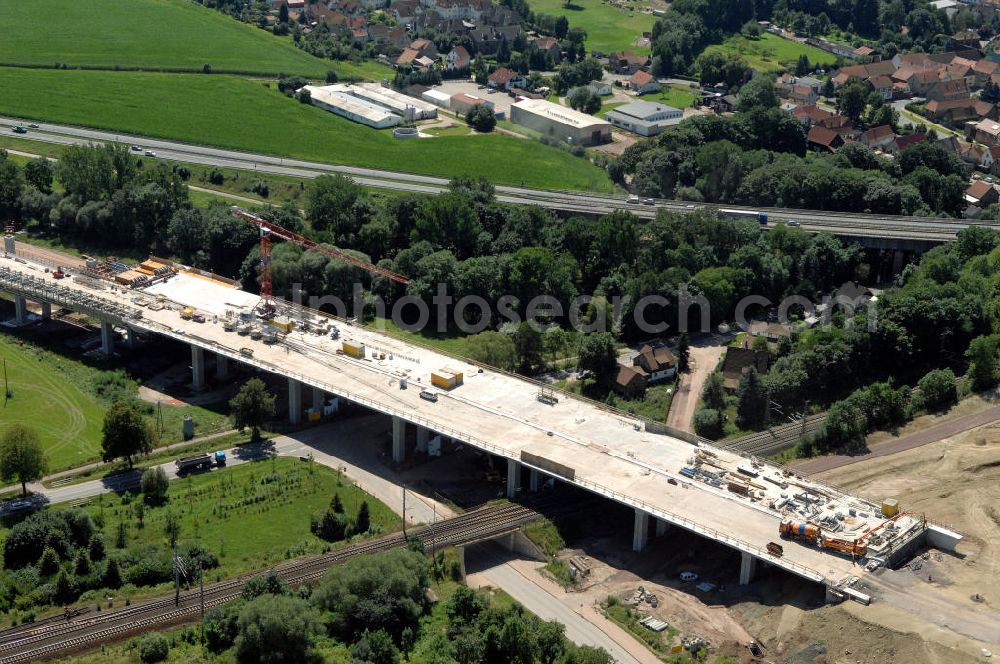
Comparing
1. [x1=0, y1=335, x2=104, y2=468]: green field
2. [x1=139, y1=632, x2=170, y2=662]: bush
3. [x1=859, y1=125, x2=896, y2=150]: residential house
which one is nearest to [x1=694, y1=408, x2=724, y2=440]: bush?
[x1=139, y1=632, x2=170, y2=662]: bush

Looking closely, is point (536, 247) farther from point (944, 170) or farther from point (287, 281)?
point (944, 170)

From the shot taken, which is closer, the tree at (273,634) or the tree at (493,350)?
the tree at (273,634)

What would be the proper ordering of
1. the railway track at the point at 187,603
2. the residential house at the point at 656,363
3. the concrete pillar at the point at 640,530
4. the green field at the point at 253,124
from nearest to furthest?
the railway track at the point at 187,603, the concrete pillar at the point at 640,530, the residential house at the point at 656,363, the green field at the point at 253,124

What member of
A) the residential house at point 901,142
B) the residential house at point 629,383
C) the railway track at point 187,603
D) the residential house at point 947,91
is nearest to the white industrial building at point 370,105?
the residential house at point 901,142

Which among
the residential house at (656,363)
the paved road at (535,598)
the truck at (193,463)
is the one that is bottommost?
the paved road at (535,598)

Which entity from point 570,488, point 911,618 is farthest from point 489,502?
point 911,618

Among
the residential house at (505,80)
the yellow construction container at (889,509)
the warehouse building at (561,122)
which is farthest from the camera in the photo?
the residential house at (505,80)

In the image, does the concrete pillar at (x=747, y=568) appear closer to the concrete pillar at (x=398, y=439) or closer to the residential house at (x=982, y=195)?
the concrete pillar at (x=398, y=439)
